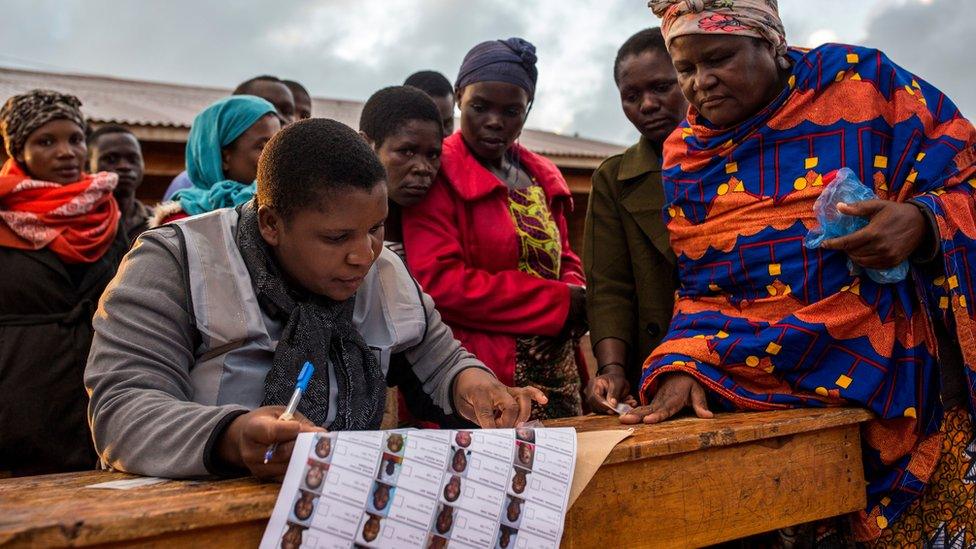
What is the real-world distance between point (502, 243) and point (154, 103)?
594 centimetres

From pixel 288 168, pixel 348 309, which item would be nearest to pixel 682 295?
pixel 348 309

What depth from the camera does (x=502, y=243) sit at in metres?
2.84

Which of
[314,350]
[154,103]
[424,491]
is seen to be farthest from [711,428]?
[154,103]

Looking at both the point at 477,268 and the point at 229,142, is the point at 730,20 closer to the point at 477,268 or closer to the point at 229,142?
the point at 477,268

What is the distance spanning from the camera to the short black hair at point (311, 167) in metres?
1.81

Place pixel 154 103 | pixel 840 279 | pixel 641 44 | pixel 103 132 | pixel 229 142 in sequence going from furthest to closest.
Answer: pixel 154 103
pixel 103 132
pixel 229 142
pixel 641 44
pixel 840 279

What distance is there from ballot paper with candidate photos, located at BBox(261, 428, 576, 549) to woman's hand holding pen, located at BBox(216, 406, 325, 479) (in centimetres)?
5

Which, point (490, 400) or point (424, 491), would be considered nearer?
point (424, 491)

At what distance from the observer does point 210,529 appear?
4.20ft

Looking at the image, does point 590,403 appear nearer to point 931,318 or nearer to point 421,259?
point 421,259

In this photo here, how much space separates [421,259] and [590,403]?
0.68m

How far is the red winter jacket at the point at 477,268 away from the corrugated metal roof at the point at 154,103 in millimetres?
3659

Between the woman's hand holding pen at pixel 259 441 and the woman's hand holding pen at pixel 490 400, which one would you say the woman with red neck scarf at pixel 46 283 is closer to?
the woman's hand holding pen at pixel 490 400

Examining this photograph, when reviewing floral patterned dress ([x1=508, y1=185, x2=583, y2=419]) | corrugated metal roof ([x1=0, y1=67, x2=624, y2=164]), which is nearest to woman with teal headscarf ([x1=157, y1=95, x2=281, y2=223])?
floral patterned dress ([x1=508, y1=185, x2=583, y2=419])
